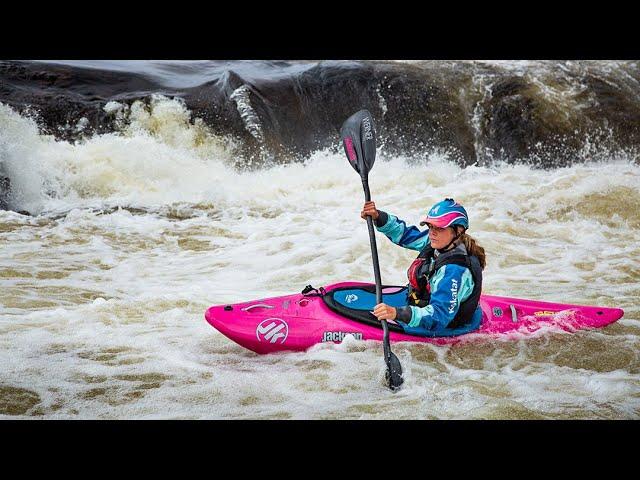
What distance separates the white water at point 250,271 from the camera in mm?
2037

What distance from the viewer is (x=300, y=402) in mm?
1994

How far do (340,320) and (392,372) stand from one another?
295mm

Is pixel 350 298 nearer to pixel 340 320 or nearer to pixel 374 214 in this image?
pixel 340 320

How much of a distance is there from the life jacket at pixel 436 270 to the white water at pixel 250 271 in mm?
134

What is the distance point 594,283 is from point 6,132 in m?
3.85

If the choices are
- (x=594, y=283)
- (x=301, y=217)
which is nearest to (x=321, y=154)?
(x=301, y=217)

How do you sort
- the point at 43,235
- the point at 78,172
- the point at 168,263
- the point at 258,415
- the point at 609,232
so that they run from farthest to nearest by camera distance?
1. the point at 78,172
2. the point at 609,232
3. the point at 43,235
4. the point at 168,263
5. the point at 258,415

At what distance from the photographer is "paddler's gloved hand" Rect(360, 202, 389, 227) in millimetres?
2262

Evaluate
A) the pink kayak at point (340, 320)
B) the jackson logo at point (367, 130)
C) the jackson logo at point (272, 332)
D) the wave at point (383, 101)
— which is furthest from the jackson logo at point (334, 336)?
the wave at point (383, 101)

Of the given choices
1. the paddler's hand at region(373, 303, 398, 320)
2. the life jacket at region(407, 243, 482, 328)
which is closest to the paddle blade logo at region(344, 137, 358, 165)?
the life jacket at region(407, 243, 482, 328)

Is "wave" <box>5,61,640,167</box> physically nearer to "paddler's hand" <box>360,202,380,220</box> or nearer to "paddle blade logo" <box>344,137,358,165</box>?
"paddle blade logo" <box>344,137,358,165</box>

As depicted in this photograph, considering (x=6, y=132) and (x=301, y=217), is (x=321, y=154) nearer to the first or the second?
(x=301, y=217)

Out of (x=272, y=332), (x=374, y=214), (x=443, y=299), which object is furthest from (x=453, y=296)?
(x=272, y=332)

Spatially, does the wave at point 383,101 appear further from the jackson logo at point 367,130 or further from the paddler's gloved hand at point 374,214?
the paddler's gloved hand at point 374,214
